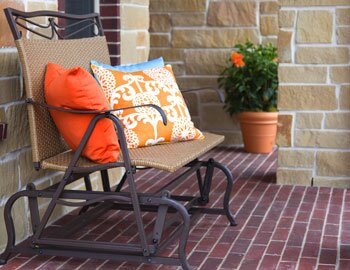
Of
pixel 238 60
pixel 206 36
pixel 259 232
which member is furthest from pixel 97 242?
pixel 206 36

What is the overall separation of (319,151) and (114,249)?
210 centimetres

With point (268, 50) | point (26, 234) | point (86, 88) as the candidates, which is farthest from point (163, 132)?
point (268, 50)

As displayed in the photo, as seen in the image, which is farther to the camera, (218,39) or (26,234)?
(218,39)

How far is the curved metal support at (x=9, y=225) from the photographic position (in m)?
3.36

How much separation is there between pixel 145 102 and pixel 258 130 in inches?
98.1

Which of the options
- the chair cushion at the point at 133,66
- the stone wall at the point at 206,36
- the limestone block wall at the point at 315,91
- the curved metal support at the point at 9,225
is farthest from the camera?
the stone wall at the point at 206,36

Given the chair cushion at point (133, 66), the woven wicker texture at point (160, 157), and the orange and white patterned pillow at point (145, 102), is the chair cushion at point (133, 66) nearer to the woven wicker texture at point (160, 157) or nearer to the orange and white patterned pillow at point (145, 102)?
the orange and white patterned pillow at point (145, 102)

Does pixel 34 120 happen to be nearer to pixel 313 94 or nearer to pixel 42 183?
pixel 42 183

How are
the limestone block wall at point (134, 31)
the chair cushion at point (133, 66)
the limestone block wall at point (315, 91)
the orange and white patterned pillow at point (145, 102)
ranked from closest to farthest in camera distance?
the orange and white patterned pillow at point (145, 102), the chair cushion at point (133, 66), the limestone block wall at point (315, 91), the limestone block wall at point (134, 31)

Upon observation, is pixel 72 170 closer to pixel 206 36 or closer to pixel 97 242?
pixel 97 242

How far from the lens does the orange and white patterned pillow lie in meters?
3.69

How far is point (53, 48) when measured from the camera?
363 centimetres

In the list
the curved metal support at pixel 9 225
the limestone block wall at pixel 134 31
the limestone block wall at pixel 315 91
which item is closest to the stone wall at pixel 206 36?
the limestone block wall at pixel 134 31

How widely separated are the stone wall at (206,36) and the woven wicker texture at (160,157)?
263 centimetres
